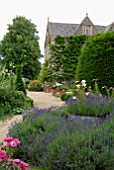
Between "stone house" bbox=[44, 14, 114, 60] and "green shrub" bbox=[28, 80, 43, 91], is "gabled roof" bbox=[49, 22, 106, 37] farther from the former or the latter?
"green shrub" bbox=[28, 80, 43, 91]

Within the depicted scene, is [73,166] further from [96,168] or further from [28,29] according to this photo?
[28,29]

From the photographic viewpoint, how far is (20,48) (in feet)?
94.7

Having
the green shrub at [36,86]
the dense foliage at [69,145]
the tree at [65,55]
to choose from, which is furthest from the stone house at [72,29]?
the dense foliage at [69,145]

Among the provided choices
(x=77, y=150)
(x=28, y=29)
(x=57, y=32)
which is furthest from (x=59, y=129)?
(x=28, y=29)

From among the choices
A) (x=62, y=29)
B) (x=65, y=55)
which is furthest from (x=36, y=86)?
(x=62, y=29)

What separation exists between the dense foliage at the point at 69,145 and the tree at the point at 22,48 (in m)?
24.5

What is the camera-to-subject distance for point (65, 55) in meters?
22.1

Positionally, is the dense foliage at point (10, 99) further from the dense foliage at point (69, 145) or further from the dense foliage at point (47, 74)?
the dense foliage at point (47, 74)

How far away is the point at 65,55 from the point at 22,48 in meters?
8.46

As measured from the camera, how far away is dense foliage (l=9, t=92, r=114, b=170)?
2.64 meters

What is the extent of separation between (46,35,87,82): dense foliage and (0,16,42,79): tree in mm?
6276

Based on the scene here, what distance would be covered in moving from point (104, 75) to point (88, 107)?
158 inches

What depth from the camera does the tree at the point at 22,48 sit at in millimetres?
28531

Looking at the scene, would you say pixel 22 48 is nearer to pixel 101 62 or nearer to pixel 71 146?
pixel 101 62
